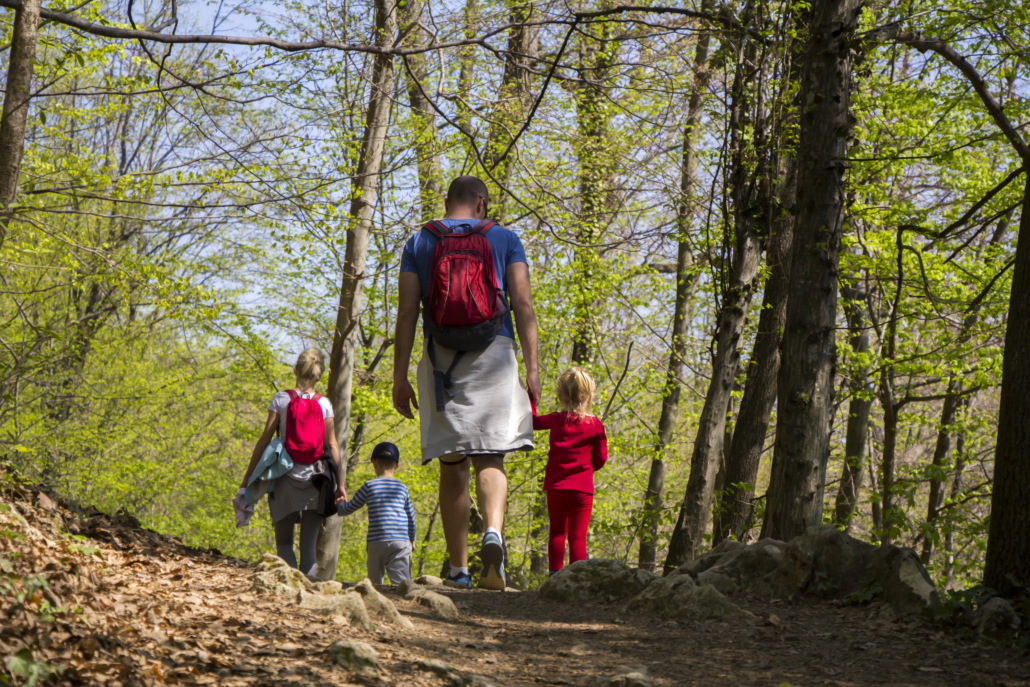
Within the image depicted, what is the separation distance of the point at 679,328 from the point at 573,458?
33.6 ft

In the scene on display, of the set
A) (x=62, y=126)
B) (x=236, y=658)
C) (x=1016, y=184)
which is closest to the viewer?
(x=236, y=658)

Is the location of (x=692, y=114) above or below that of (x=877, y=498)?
above

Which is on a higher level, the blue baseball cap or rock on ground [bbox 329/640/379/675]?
the blue baseball cap

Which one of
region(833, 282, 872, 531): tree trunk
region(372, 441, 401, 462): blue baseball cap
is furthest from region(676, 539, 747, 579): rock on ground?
region(833, 282, 872, 531): tree trunk

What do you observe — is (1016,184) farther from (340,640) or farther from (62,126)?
(62,126)

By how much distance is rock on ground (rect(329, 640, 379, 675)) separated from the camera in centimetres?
271

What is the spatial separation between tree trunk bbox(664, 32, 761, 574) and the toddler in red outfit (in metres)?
1.85

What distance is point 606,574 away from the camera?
4.98 meters

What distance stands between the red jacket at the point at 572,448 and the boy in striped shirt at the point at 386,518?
1.12 metres

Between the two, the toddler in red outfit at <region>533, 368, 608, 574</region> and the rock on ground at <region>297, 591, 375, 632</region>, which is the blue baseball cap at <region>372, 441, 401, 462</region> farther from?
the rock on ground at <region>297, 591, 375, 632</region>

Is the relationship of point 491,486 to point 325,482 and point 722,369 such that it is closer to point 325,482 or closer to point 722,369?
point 325,482

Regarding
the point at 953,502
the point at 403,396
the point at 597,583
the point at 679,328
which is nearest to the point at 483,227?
the point at 403,396

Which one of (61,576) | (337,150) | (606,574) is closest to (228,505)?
(337,150)

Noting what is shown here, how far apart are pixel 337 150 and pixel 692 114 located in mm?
5168
